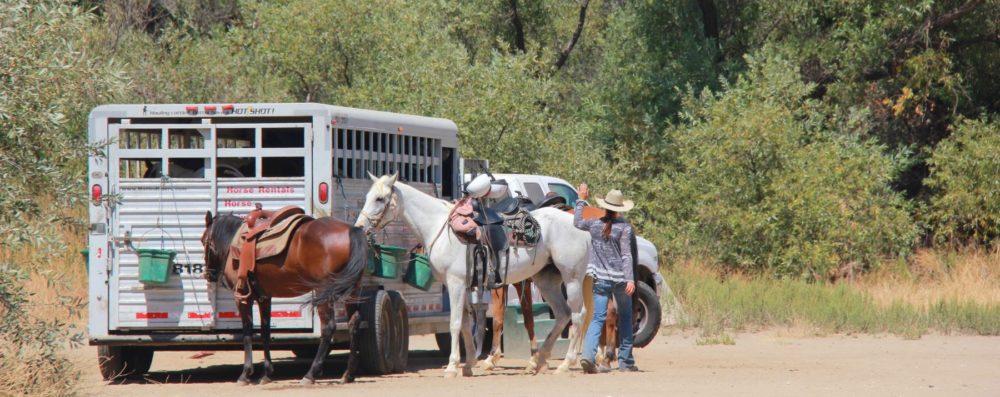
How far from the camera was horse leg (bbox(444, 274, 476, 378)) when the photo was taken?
13617 mm

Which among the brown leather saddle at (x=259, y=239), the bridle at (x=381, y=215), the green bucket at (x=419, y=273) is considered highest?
the bridle at (x=381, y=215)

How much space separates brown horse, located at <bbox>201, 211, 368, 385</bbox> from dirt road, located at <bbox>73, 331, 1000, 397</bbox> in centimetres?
49

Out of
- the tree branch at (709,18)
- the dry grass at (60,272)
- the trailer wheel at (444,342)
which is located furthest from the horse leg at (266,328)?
the tree branch at (709,18)

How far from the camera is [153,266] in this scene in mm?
13203

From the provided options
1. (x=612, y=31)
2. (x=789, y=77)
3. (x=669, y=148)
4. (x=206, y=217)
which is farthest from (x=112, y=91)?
(x=612, y=31)

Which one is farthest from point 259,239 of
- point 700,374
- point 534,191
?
point 534,191

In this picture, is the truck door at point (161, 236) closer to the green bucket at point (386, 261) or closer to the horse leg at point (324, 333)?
the horse leg at point (324, 333)

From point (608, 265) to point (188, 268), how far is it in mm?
4234

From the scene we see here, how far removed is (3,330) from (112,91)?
221 cm

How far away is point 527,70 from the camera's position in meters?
30.8

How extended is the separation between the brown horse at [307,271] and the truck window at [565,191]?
583 centimetres

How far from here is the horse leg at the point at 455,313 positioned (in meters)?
13.6

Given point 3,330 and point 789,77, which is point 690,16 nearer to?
point 789,77

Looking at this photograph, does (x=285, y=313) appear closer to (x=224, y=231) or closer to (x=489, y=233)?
(x=224, y=231)
